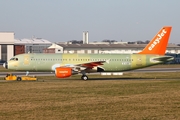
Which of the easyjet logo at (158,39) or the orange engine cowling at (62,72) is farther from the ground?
the easyjet logo at (158,39)

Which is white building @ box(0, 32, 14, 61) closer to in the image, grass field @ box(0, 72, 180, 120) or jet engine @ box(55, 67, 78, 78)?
jet engine @ box(55, 67, 78, 78)

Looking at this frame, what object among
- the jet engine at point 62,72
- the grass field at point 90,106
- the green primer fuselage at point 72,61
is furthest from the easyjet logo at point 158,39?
the grass field at point 90,106

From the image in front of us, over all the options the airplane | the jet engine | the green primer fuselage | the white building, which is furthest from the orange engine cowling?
the white building

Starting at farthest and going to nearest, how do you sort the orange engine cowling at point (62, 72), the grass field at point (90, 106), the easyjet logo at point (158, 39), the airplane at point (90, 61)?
1. the easyjet logo at point (158, 39)
2. the airplane at point (90, 61)
3. the orange engine cowling at point (62, 72)
4. the grass field at point (90, 106)

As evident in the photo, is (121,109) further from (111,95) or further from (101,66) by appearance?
(101,66)

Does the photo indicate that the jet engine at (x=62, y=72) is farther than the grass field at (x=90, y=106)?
Yes

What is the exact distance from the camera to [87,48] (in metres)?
148

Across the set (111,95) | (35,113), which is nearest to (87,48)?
(111,95)

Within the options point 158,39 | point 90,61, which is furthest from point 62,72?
point 158,39

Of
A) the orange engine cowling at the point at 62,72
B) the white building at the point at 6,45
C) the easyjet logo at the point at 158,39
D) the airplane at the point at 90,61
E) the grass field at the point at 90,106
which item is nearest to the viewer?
the grass field at the point at 90,106

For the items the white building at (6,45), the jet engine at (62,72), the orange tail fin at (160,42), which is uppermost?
the white building at (6,45)

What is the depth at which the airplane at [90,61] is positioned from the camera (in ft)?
171

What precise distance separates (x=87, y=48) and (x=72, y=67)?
9661cm

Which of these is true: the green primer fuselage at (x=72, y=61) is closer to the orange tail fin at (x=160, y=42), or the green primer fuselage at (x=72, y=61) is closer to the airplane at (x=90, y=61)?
the airplane at (x=90, y=61)
